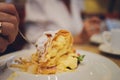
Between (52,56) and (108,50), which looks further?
(108,50)

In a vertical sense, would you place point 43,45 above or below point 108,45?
above

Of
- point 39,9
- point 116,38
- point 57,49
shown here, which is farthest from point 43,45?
point 39,9

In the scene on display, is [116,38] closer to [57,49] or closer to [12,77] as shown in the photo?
[57,49]

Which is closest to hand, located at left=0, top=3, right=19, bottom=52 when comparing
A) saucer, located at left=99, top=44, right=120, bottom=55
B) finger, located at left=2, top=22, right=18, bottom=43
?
finger, located at left=2, top=22, right=18, bottom=43

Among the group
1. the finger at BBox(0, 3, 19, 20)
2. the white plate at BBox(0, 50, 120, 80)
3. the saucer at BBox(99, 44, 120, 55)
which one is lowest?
the saucer at BBox(99, 44, 120, 55)

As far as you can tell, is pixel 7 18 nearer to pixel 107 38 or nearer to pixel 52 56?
pixel 52 56

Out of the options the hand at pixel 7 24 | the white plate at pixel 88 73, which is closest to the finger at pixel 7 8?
the hand at pixel 7 24

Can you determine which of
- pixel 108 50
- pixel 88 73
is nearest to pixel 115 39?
pixel 108 50

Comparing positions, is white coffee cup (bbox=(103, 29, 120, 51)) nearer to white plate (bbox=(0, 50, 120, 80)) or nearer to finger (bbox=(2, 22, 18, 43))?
white plate (bbox=(0, 50, 120, 80))
